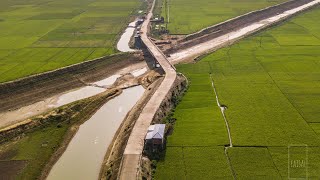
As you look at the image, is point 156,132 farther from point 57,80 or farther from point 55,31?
point 55,31

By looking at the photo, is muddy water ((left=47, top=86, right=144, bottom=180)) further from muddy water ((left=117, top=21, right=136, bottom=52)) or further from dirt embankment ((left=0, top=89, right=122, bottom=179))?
muddy water ((left=117, top=21, right=136, bottom=52))

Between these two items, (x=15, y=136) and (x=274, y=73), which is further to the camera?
(x=274, y=73)

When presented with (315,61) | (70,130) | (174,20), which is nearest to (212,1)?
(174,20)

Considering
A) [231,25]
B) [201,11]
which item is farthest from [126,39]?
[201,11]

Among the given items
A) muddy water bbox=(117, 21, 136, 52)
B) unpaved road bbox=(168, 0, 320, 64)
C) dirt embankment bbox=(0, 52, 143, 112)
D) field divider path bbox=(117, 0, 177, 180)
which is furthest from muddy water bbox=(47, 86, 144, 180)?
muddy water bbox=(117, 21, 136, 52)

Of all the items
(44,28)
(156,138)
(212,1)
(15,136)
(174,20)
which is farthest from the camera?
(212,1)

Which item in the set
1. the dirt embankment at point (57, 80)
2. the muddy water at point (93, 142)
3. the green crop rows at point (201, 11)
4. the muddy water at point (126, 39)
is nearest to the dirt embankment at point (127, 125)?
the muddy water at point (93, 142)

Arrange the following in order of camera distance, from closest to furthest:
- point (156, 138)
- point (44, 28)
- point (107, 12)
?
point (156, 138), point (44, 28), point (107, 12)

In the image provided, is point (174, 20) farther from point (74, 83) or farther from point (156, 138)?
point (156, 138)

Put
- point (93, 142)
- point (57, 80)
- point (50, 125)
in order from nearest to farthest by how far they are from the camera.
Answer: point (93, 142), point (50, 125), point (57, 80)
